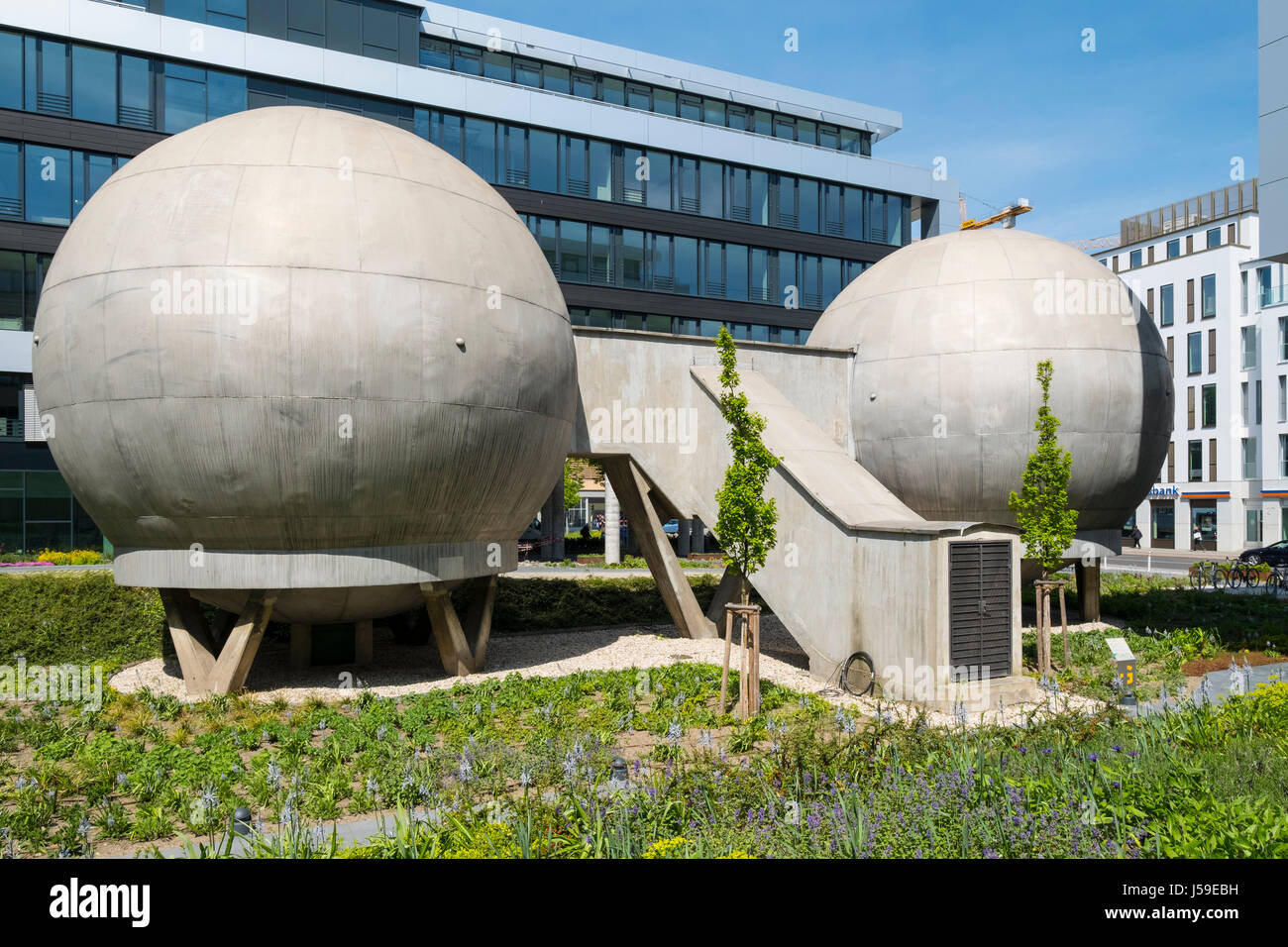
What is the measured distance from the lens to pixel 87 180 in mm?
35812

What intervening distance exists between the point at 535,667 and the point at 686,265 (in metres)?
32.6

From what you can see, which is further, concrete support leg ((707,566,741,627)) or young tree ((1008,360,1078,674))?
concrete support leg ((707,566,741,627))

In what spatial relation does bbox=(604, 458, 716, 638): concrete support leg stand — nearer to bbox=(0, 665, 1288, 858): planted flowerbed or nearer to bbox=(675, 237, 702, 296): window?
bbox=(0, 665, 1288, 858): planted flowerbed

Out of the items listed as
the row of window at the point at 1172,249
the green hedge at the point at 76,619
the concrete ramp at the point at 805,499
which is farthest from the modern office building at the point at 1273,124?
the row of window at the point at 1172,249

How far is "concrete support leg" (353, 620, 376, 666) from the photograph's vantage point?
58.9ft

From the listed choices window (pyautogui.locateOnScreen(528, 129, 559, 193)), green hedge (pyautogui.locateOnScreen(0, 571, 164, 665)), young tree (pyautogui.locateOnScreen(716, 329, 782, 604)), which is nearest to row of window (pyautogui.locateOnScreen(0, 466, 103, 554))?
green hedge (pyautogui.locateOnScreen(0, 571, 164, 665))

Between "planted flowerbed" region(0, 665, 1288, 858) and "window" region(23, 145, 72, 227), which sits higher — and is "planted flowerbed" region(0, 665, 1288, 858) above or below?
below

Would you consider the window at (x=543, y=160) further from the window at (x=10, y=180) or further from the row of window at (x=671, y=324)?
the window at (x=10, y=180)

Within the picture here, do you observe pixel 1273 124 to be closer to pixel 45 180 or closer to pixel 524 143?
pixel 524 143

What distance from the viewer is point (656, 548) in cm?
2114

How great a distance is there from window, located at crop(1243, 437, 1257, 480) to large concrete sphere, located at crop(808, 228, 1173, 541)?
149 feet
